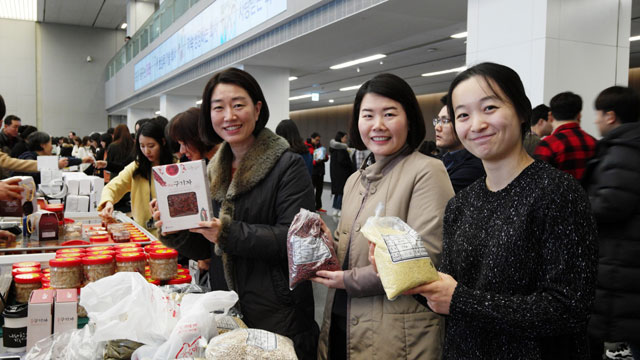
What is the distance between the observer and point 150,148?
295 centimetres

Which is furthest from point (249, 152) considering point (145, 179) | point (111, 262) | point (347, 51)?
point (347, 51)

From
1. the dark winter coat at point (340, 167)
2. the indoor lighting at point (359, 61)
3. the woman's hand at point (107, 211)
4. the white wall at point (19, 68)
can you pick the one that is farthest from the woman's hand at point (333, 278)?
→ the white wall at point (19, 68)

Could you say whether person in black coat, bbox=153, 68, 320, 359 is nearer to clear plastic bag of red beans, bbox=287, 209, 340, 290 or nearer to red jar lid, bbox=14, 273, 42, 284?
clear plastic bag of red beans, bbox=287, 209, 340, 290

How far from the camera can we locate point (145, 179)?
306 cm

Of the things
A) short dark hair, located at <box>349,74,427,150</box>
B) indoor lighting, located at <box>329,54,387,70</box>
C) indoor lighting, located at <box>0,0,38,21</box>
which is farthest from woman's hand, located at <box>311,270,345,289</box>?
indoor lighting, located at <box>0,0,38,21</box>

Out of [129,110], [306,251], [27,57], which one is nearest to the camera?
[306,251]

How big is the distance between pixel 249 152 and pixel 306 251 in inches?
20.2

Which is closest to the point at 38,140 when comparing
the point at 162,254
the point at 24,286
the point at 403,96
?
the point at 24,286

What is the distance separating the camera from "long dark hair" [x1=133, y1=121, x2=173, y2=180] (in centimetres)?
293

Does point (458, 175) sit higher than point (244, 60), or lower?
lower

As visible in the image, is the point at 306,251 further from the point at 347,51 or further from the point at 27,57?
the point at 27,57

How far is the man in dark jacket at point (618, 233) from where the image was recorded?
213 cm

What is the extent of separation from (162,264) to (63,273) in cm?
36

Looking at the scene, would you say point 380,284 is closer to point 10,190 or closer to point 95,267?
point 95,267
